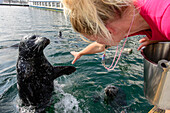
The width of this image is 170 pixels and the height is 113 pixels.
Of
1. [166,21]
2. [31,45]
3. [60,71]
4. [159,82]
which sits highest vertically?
[166,21]

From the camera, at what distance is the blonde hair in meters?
1.25

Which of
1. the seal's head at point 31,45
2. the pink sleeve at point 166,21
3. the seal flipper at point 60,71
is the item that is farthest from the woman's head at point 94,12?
the seal flipper at point 60,71

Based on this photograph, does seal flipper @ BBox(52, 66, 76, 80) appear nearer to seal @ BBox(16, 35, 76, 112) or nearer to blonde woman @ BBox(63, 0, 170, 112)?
seal @ BBox(16, 35, 76, 112)

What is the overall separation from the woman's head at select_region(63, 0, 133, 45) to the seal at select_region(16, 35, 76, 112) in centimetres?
157

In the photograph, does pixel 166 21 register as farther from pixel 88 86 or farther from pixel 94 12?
pixel 88 86

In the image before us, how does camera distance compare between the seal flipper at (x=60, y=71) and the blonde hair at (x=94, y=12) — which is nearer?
the blonde hair at (x=94, y=12)

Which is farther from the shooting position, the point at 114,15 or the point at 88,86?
the point at 88,86

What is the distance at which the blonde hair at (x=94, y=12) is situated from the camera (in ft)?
4.11

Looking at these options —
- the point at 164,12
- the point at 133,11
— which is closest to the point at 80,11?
the point at 133,11

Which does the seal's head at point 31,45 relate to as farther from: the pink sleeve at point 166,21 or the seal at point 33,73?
the pink sleeve at point 166,21

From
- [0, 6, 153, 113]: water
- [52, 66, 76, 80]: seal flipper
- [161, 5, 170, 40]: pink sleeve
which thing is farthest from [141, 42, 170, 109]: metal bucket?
[52, 66, 76, 80]: seal flipper

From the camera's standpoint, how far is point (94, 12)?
1.26 metres

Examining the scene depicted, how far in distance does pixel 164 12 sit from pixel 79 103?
2695mm

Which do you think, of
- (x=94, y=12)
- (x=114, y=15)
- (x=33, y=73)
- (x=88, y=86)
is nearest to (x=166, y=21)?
(x=114, y=15)
